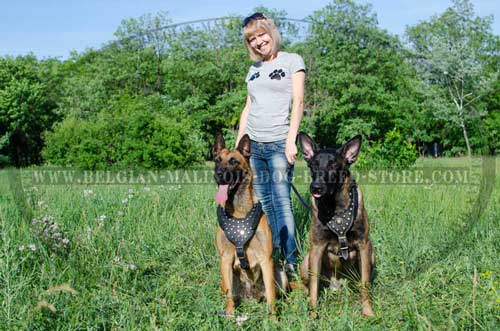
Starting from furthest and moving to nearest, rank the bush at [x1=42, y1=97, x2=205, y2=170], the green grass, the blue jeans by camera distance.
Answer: the bush at [x1=42, y1=97, x2=205, y2=170] → the blue jeans → the green grass

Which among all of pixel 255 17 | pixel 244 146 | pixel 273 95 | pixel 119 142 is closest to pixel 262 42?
pixel 255 17

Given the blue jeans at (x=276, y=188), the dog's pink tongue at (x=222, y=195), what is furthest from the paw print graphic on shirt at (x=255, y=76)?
the dog's pink tongue at (x=222, y=195)

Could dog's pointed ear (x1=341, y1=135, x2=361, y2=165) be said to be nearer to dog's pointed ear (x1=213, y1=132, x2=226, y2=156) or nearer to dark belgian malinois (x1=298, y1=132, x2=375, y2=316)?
dark belgian malinois (x1=298, y1=132, x2=375, y2=316)

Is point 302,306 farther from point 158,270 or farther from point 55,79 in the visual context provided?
point 55,79

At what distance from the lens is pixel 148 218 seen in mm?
5289

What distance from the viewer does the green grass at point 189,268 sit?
2922mm

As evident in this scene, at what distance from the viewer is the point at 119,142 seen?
12.1 m

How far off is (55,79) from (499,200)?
9.00 meters

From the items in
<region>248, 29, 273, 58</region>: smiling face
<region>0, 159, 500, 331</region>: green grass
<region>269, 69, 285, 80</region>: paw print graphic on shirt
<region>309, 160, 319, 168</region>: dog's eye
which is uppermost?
<region>248, 29, 273, 58</region>: smiling face

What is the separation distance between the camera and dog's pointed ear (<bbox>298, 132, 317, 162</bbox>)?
3.87 meters

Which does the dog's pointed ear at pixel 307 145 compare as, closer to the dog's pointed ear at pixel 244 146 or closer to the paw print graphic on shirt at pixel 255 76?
the dog's pointed ear at pixel 244 146

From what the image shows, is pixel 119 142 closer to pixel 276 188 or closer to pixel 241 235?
pixel 276 188

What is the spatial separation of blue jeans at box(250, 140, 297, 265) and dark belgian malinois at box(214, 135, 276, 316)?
0.40 m

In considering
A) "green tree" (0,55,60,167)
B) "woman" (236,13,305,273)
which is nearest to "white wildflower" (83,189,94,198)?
"woman" (236,13,305,273)
